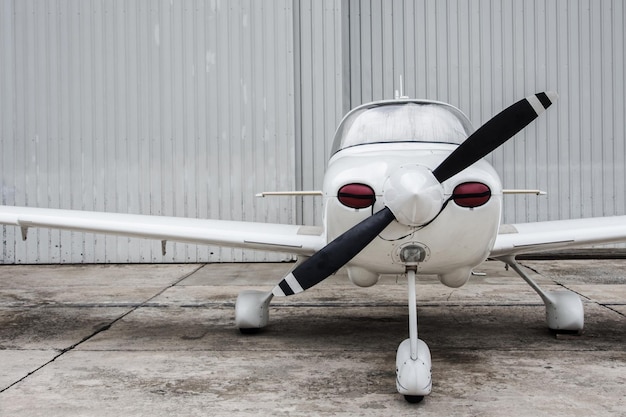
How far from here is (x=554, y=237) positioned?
4.26 metres

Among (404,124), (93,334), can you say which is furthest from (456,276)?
(93,334)

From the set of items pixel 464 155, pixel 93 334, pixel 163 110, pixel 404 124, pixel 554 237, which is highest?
pixel 163 110

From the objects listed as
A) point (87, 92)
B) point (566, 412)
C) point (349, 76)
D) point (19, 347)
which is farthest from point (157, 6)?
point (566, 412)

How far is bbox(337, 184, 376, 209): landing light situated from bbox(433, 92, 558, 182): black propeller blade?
35 centimetres

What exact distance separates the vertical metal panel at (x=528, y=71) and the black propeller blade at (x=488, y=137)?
7289 mm

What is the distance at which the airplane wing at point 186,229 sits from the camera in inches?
173

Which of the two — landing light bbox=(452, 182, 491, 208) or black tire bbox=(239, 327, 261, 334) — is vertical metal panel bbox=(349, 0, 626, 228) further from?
landing light bbox=(452, 182, 491, 208)

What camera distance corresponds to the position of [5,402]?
3020 mm

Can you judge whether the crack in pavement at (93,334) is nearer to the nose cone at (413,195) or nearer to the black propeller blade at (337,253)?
the black propeller blade at (337,253)

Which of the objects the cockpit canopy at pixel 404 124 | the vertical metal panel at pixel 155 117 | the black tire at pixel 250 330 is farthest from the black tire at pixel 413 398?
the vertical metal panel at pixel 155 117

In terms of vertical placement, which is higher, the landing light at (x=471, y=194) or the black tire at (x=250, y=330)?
the landing light at (x=471, y=194)

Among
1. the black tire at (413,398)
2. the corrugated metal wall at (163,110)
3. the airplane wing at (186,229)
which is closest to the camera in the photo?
the black tire at (413,398)

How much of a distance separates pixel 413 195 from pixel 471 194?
404mm

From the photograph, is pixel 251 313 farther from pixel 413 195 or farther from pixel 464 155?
pixel 464 155
